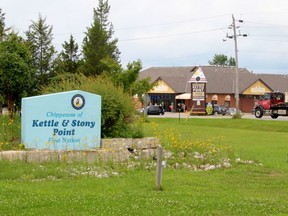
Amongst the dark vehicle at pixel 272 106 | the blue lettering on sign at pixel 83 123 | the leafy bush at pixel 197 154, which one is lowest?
the leafy bush at pixel 197 154

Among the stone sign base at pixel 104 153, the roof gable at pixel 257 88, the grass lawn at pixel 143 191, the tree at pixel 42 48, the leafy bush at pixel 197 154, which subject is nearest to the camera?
the grass lawn at pixel 143 191

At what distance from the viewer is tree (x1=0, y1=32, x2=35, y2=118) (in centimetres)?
2067

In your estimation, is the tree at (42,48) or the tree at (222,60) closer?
the tree at (42,48)

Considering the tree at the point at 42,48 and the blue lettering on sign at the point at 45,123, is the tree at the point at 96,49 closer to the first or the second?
the tree at the point at 42,48

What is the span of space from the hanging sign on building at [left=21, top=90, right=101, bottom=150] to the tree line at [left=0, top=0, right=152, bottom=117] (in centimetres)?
701

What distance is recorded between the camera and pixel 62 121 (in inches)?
568

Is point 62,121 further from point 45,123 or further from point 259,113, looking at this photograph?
point 259,113

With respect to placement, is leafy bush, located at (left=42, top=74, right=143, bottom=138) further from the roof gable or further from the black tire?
the roof gable

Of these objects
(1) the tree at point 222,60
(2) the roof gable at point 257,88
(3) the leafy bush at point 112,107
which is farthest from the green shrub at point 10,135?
(1) the tree at point 222,60

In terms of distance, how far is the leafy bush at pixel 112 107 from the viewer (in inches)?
626

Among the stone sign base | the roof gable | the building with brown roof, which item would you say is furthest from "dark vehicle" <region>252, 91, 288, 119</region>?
the stone sign base

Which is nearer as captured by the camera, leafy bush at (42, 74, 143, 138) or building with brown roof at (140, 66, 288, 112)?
leafy bush at (42, 74, 143, 138)

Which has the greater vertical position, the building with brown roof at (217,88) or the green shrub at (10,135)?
the building with brown roof at (217,88)

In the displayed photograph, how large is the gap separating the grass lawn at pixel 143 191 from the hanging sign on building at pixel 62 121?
65.1 inches
